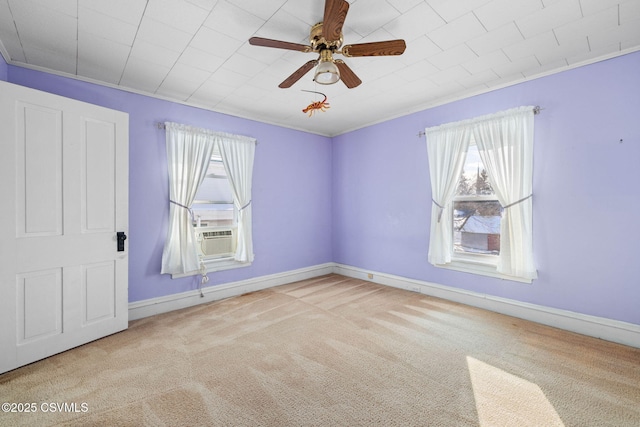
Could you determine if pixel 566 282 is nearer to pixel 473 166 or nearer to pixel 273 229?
pixel 473 166

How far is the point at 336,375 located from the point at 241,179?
2.98 meters

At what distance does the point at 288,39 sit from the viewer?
2.35m

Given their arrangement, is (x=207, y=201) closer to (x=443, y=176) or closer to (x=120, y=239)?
(x=120, y=239)

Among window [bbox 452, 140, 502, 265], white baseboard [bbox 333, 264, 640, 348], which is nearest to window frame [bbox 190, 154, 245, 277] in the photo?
white baseboard [bbox 333, 264, 640, 348]

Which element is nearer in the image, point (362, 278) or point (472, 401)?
point (472, 401)

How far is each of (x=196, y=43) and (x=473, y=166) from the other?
3446 millimetres

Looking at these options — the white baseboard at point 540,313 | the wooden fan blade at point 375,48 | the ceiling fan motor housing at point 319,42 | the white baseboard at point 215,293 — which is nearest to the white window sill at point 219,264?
the white baseboard at point 215,293

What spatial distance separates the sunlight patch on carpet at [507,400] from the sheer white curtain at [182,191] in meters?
3.31

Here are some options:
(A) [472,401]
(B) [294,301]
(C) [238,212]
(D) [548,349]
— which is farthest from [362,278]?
(A) [472,401]

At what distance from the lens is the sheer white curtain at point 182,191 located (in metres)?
3.47

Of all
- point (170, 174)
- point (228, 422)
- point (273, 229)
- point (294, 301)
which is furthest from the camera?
point (273, 229)

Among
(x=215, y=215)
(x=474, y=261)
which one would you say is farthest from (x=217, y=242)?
(x=474, y=261)

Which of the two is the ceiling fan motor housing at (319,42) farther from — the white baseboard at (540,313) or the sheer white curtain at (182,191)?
the white baseboard at (540,313)

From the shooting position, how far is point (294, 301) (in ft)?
12.5
